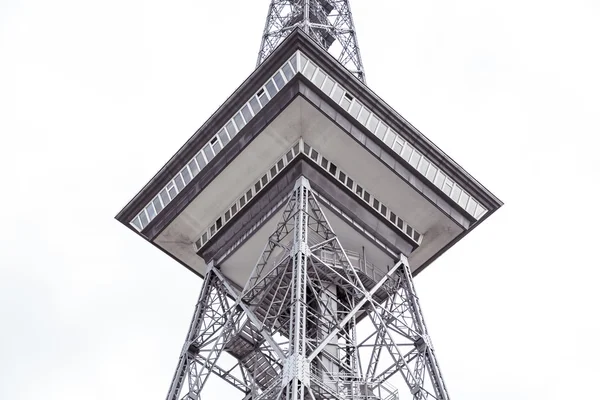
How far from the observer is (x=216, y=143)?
52125mm

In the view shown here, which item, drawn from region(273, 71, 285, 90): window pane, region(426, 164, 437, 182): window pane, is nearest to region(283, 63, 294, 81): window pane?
region(273, 71, 285, 90): window pane

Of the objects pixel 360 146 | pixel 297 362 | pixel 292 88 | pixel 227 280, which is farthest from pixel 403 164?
pixel 297 362

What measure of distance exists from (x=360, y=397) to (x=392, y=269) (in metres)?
8.42

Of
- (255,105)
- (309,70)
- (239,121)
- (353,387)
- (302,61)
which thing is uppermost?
(302,61)

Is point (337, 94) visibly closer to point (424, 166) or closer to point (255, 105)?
point (255, 105)

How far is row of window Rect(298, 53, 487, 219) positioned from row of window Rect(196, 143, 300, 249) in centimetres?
298

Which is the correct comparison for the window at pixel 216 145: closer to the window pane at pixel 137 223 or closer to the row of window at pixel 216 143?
the row of window at pixel 216 143

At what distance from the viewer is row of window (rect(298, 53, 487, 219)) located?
50.1 m

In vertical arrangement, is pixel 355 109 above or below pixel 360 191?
above

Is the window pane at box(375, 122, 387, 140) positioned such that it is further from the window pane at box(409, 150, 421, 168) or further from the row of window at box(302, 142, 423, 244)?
the row of window at box(302, 142, 423, 244)

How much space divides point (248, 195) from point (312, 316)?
715 centimetres

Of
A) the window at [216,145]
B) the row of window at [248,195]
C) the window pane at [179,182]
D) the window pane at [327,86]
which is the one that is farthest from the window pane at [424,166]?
the window pane at [179,182]

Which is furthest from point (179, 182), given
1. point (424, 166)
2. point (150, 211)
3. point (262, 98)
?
point (424, 166)

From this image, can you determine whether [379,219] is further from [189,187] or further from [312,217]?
[189,187]
